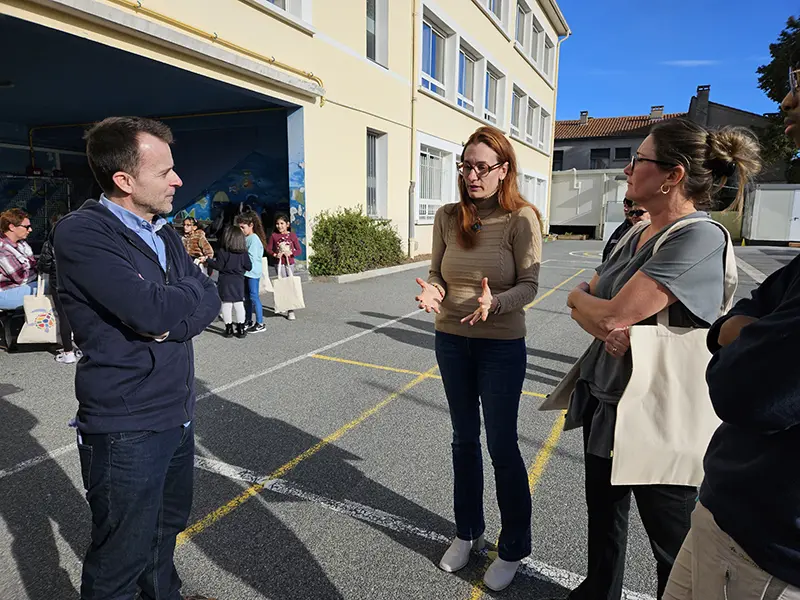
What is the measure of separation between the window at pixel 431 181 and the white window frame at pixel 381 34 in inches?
130

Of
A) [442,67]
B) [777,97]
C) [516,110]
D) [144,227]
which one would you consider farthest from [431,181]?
[777,97]

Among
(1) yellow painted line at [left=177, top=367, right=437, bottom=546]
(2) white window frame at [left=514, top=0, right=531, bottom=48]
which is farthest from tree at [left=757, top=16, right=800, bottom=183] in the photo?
(1) yellow painted line at [left=177, top=367, right=437, bottom=546]

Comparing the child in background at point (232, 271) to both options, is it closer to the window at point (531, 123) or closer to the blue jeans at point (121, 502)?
the blue jeans at point (121, 502)

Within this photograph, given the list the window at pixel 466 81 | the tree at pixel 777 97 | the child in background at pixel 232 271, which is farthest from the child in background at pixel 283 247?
the tree at pixel 777 97

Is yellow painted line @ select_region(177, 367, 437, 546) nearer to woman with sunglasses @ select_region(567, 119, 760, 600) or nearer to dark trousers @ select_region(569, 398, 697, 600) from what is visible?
dark trousers @ select_region(569, 398, 697, 600)

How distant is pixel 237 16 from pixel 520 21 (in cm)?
1977

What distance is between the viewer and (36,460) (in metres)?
3.53

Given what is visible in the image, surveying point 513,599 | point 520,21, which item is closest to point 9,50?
point 513,599

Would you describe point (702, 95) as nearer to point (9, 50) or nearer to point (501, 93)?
point (501, 93)

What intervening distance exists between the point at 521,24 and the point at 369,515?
27.2 m

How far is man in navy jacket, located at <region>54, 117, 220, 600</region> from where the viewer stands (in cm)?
163

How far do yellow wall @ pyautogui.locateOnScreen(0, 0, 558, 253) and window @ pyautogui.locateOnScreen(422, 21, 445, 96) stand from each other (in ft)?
2.26

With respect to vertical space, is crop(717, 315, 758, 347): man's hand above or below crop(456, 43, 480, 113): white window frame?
below

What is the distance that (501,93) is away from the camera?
22688mm
